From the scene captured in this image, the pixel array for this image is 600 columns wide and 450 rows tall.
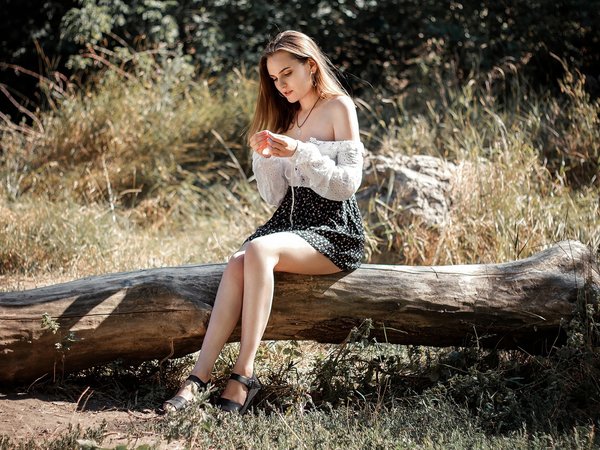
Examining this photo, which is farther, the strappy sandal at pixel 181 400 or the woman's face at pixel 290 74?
the woman's face at pixel 290 74

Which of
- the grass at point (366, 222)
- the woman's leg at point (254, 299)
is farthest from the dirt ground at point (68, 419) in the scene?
the woman's leg at point (254, 299)

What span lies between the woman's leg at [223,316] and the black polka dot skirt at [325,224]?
25cm

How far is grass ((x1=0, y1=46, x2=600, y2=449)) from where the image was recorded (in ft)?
11.0

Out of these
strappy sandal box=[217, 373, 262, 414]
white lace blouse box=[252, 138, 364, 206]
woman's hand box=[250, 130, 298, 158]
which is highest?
woman's hand box=[250, 130, 298, 158]

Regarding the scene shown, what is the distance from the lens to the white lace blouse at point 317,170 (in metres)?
3.61

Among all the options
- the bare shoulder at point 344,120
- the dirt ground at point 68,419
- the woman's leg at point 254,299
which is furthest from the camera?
the bare shoulder at point 344,120

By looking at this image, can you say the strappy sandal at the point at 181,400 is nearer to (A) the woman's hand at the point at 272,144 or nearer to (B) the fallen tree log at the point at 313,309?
(B) the fallen tree log at the point at 313,309

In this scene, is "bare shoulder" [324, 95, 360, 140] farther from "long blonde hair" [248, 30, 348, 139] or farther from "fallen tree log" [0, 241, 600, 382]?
"fallen tree log" [0, 241, 600, 382]

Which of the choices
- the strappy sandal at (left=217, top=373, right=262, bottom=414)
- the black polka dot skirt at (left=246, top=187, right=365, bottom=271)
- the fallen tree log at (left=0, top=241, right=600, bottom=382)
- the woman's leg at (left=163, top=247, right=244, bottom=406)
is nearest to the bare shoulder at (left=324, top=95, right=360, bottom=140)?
the black polka dot skirt at (left=246, top=187, right=365, bottom=271)

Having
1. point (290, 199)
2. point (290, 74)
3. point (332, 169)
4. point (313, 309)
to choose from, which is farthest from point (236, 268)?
point (290, 74)

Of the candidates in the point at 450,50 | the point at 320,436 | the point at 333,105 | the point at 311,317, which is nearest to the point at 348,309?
the point at 311,317

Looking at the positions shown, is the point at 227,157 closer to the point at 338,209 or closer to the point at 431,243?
the point at 431,243

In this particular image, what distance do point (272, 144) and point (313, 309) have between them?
0.77 metres

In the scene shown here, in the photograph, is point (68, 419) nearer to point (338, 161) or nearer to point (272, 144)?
point (272, 144)
